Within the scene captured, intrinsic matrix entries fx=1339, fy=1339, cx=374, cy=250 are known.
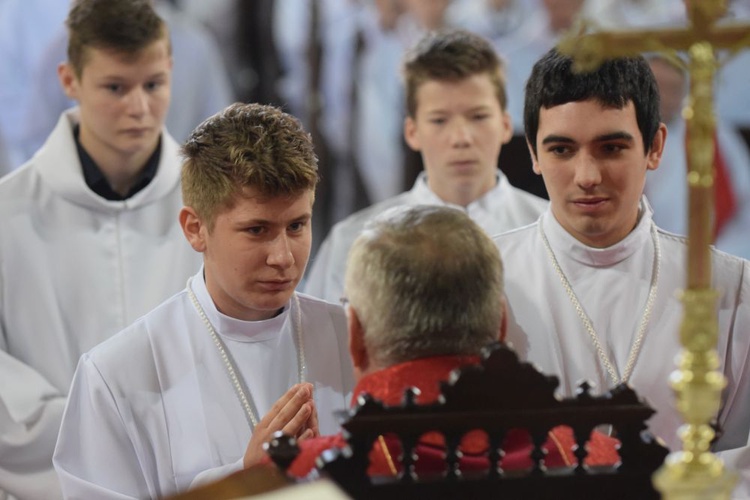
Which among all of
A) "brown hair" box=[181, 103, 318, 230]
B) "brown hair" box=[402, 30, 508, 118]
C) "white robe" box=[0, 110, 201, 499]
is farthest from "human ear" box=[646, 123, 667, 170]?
"white robe" box=[0, 110, 201, 499]

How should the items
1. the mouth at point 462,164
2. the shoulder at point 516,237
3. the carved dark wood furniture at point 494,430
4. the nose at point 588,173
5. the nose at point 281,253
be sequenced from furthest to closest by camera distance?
the mouth at point 462,164 < the shoulder at point 516,237 < the nose at point 588,173 < the nose at point 281,253 < the carved dark wood furniture at point 494,430

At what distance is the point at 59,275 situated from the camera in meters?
4.76

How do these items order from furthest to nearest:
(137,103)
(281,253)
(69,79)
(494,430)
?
(69,79)
(137,103)
(281,253)
(494,430)

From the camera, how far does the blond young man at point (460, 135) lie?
507 cm

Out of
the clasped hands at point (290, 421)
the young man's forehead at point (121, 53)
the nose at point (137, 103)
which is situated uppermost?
the young man's forehead at point (121, 53)

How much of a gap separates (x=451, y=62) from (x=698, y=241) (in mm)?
3218

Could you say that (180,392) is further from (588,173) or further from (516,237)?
(588,173)

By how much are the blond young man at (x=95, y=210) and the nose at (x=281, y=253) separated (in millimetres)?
1409

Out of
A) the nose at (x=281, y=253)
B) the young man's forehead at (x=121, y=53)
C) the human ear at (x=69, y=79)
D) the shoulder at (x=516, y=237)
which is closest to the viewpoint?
the nose at (x=281, y=253)

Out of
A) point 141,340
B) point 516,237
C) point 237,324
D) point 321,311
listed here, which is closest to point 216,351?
point 237,324

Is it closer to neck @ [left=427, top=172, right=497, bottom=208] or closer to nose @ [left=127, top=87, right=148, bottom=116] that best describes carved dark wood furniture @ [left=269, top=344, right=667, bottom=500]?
nose @ [left=127, top=87, right=148, bottom=116]

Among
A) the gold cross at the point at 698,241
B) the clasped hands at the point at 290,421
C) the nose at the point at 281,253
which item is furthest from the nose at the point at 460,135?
the gold cross at the point at 698,241

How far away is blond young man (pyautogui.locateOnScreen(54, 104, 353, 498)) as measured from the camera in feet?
11.3

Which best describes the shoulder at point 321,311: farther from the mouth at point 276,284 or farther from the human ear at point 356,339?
the human ear at point 356,339
